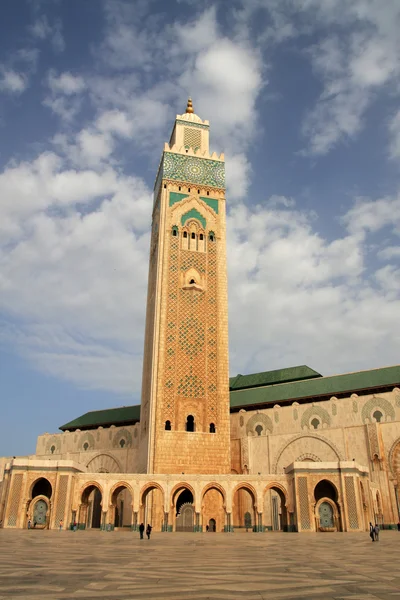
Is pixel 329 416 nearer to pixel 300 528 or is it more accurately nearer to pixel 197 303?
pixel 300 528

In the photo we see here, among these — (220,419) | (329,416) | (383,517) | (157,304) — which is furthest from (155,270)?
(383,517)

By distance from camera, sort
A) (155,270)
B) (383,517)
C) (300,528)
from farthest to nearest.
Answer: (155,270) < (383,517) < (300,528)

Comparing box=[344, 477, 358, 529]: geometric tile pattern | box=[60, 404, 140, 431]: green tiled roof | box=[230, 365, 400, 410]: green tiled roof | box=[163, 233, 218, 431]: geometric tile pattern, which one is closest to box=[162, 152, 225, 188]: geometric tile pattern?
box=[163, 233, 218, 431]: geometric tile pattern

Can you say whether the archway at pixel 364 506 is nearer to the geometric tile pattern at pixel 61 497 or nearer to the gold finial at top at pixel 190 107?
the geometric tile pattern at pixel 61 497

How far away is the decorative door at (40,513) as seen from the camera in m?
18.5

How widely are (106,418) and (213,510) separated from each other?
39.1ft

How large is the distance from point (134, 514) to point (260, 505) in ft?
15.8

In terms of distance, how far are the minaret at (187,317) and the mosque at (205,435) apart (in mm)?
53

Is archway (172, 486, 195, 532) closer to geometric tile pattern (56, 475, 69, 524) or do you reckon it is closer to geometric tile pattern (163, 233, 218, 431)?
geometric tile pattern (163, 233, 218, 431)

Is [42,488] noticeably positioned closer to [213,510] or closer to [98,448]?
[213,510]

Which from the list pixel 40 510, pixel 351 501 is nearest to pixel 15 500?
pixel 40 510

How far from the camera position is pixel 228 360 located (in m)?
23.4

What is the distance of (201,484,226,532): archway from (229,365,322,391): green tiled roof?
9593mm

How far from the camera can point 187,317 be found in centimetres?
2369
